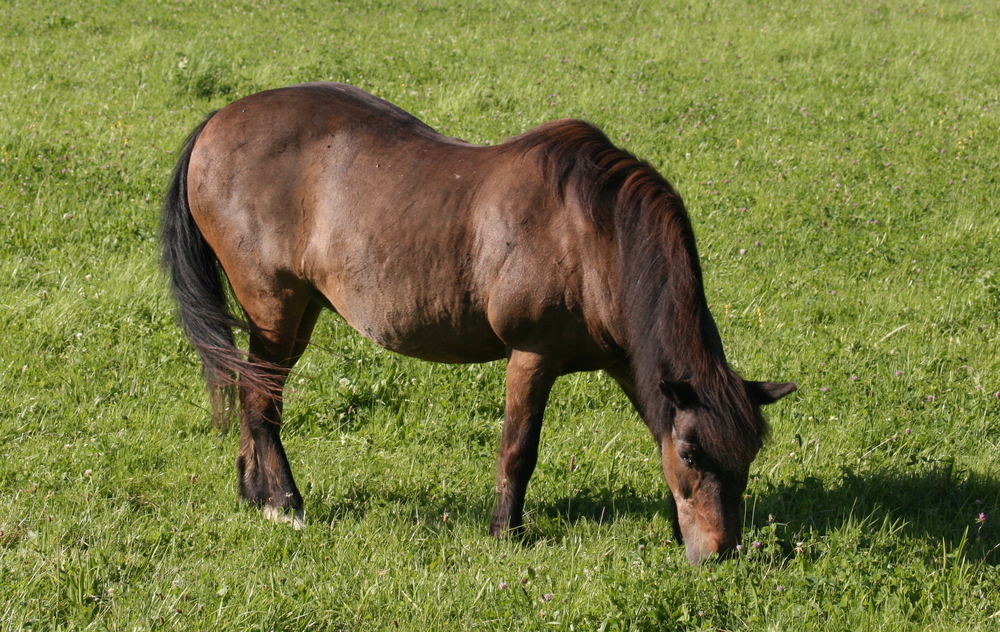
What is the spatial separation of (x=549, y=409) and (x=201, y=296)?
2.09m

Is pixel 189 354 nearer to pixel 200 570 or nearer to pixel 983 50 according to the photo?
pixel 200 570

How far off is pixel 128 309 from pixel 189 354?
0.69m

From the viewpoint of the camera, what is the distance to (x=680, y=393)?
3705 mm

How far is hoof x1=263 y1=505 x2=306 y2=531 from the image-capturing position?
4443mm

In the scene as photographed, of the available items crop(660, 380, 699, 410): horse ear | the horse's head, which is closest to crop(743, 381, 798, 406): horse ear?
the horse's head

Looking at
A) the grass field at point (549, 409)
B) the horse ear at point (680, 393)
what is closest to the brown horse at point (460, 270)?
the horse ear at point (680, 393)

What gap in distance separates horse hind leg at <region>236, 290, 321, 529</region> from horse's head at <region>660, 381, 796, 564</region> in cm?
187

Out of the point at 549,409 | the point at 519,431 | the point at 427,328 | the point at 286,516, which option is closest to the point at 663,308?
the point at 519,431

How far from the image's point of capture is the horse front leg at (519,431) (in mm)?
4191

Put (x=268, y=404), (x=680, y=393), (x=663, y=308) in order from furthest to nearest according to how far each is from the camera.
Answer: (x=268, y=404)
(x=663, y=308)
(x=680, y=393)

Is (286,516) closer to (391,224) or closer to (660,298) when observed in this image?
(391,224)

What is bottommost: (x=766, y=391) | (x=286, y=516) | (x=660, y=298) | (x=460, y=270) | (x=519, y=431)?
(x=286, y=516)

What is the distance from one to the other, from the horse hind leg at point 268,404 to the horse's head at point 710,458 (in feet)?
6.14

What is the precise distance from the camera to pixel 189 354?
5953mm
